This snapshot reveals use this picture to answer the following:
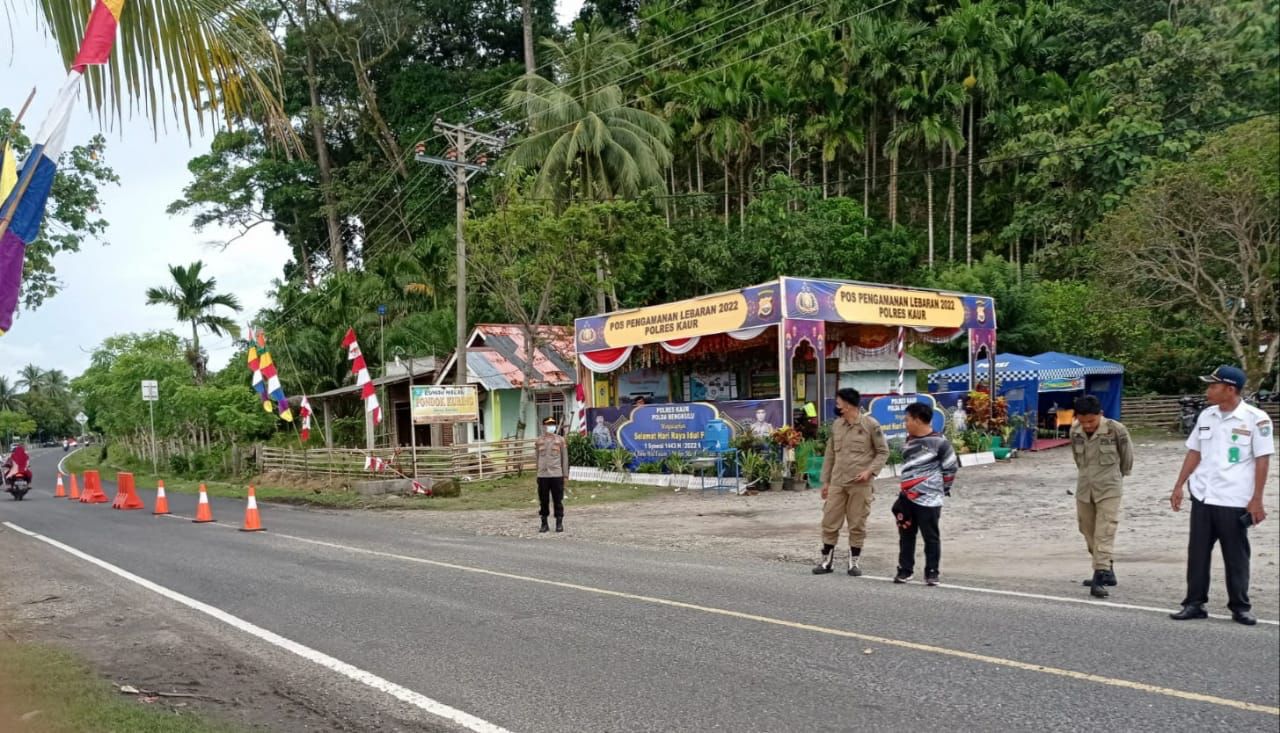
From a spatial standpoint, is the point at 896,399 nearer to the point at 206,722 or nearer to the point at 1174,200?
the point at 1174,200

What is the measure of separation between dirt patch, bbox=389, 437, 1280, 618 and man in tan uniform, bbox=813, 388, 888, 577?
584mm

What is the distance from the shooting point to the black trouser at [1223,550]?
5695mm

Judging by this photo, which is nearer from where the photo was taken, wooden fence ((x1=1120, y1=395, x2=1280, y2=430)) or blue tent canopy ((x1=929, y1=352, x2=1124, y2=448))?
blue tent canopy ((x1=929, y1=352, x2=1124, y2=448))

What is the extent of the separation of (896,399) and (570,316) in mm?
18476

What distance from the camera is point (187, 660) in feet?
19.4

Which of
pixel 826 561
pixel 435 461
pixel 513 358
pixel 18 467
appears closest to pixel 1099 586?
pixel 826 561

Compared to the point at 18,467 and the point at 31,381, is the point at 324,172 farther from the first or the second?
the point at 31,381

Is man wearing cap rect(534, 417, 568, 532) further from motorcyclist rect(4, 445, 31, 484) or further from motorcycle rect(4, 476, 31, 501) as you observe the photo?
motorcyclist rect(4, 445, 31, 484)

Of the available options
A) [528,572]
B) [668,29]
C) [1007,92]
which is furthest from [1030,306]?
[528,572]

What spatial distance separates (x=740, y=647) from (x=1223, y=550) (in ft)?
10.8

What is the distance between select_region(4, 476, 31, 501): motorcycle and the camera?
80.2 feet

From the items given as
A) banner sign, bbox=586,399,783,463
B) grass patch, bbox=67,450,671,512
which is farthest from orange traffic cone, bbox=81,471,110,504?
banner sign, bbox=586,399,783,463

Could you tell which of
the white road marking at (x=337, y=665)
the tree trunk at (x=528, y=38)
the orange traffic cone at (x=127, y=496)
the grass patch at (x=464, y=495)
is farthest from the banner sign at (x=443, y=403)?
the tree trunk at (x=528, y=38)

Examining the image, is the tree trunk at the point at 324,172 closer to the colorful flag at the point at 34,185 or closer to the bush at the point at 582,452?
the bush at the point at 582,452
